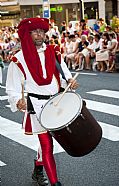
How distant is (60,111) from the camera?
13.8 feet

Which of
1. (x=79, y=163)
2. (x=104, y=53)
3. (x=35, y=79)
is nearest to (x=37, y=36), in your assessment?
(x=35, y=79)

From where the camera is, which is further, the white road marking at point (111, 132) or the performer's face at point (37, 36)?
the white road marking at point (111, 132)

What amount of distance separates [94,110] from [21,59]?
4764 millimetres

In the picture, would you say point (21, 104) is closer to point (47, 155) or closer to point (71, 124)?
point (47, 155)

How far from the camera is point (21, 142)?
7.03 metres

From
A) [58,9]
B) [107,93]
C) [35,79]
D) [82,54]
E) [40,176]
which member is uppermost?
[35,79]

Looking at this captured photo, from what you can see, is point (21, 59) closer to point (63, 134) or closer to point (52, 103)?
point (52, 103)

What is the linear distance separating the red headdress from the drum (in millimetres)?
337

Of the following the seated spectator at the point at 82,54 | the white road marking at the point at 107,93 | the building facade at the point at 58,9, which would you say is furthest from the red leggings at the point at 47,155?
the building facade at the point at 58,9

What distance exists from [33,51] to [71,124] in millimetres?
961

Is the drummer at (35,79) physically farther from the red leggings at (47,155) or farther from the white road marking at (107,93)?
the white road marking at (107,93)

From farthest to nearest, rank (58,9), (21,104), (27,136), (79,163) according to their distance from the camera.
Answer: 1. (58,9)
2. (27,136)
3. (79,163)
4. (21,104)

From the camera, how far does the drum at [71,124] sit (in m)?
4.02

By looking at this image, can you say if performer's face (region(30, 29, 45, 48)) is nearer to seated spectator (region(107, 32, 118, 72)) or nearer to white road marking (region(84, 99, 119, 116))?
white road marking (region(84, 99, 119, 116))
